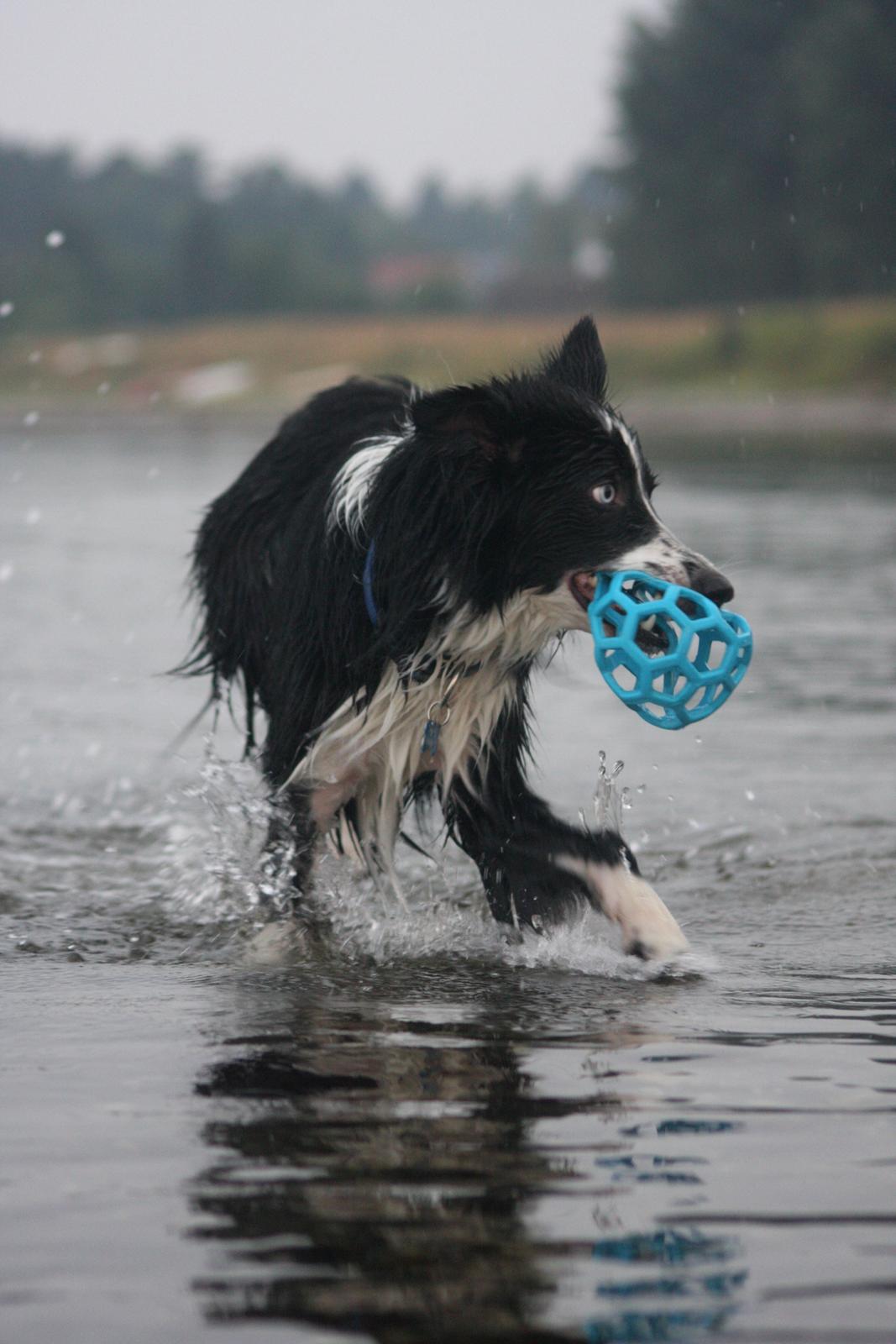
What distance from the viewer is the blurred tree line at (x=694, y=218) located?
6088cm

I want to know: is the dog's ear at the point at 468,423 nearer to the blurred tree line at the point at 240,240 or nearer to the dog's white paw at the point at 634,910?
the dog's white paw at the point at 634,910

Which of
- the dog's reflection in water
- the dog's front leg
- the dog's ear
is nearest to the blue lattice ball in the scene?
the dog's ear

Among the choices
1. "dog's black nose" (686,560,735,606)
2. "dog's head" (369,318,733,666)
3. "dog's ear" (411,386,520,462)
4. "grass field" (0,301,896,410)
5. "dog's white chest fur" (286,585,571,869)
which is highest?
"grass field" (0,301,896,410)

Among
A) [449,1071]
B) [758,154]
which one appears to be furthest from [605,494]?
[758,154]

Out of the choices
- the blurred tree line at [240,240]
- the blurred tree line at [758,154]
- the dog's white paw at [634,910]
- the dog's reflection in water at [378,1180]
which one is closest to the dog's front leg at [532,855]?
the dog's white paw at [634,910]

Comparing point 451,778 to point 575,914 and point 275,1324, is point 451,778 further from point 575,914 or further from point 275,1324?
point 275,1324

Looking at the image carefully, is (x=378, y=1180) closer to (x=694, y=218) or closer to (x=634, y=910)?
(x=634, y=910)

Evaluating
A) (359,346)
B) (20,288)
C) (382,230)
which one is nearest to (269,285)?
(20,288)

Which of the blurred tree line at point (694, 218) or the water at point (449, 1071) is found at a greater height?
the blurred tree line at point (694, 218)

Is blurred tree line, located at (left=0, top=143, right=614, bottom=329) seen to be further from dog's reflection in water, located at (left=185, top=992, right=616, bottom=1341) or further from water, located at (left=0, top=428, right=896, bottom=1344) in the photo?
dog's reflection in water, located at (left=185, top=992, right=616, bottom=1341)

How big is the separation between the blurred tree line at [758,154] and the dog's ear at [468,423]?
2221 inches

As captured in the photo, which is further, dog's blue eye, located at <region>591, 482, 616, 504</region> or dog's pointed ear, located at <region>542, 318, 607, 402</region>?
dog's pointed ear, located at <region>542, 318, 607, 402</region>

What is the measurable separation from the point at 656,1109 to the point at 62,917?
2.79 meters

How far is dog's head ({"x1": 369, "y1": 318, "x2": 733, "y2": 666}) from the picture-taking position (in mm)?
5055
